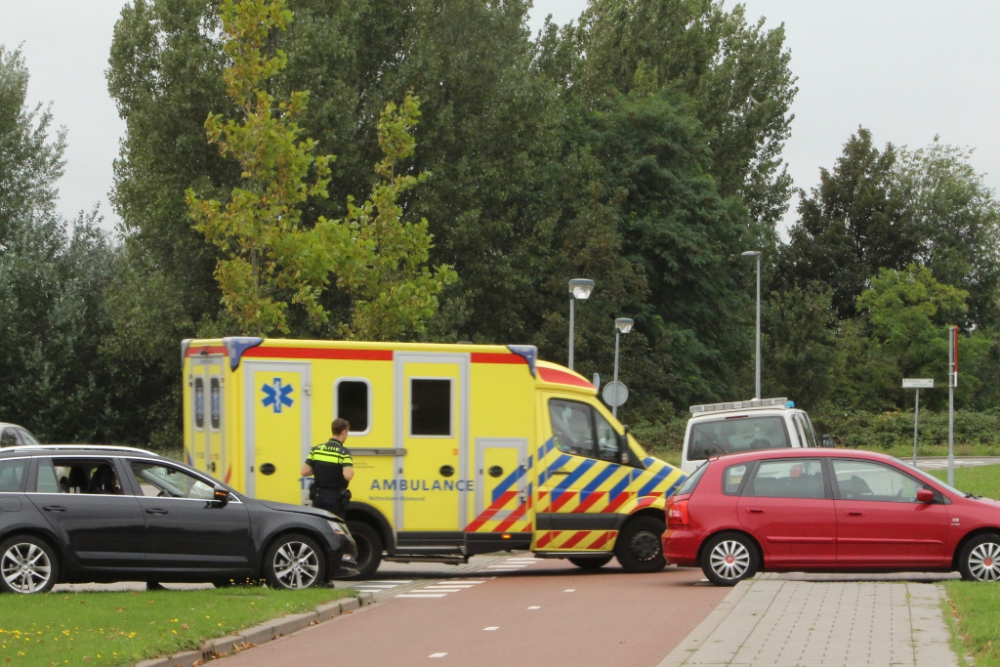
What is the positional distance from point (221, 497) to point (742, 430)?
9160 millimetres

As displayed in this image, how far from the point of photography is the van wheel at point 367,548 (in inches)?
631

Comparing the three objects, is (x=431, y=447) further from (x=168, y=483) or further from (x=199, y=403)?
(x=168, y=483)

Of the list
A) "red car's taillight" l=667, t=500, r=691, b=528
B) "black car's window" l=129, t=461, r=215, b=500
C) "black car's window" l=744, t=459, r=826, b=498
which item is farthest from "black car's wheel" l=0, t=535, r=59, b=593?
"black car's window" l=744, t=459, r=826, b=498

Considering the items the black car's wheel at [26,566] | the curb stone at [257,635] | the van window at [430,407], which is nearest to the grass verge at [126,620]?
the curb stone at [257,635]

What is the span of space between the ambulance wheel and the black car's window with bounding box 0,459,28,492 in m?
6.96

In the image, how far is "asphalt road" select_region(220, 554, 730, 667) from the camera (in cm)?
1007

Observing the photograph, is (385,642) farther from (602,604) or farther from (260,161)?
(260,161)

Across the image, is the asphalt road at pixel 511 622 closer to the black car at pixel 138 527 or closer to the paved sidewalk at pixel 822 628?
the paved sidewalk at pixel 822 628

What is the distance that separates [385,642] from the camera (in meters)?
10.9

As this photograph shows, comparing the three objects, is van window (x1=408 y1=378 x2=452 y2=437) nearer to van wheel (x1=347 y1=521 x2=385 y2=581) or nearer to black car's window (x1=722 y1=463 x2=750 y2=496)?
van wheel (x1=347 y1=521 x2=385 y2=581)

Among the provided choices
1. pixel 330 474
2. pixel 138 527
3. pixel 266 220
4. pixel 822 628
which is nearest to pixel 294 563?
pixel 330 474

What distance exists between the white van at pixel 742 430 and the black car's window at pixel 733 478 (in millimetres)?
4982

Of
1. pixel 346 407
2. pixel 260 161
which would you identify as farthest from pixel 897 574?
pixel 260 161

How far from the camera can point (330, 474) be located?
1484 cm
